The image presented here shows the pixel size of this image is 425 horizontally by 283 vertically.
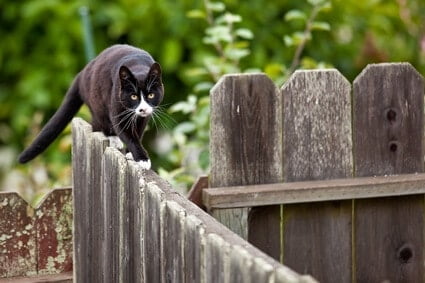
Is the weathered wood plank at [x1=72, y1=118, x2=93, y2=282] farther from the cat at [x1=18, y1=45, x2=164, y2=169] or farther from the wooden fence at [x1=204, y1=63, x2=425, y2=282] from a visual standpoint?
the wooden fence at [x1=204, y1=63, x2=425, y2=282]

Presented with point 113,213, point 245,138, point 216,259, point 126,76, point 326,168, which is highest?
point 126,76

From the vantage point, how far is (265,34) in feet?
22.5

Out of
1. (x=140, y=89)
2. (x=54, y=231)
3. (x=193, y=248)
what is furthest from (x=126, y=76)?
(x=193, y=248)

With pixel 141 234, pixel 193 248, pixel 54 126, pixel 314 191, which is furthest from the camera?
pixel 54 126

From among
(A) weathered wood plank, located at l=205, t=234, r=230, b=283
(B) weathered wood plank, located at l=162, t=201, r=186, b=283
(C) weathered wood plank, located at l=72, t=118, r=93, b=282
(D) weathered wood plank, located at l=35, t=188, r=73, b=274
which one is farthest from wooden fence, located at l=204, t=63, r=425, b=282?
(A) weathered wood plank, located at l=205, t=234, r=230, b=283

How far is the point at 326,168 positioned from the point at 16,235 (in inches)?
49.0

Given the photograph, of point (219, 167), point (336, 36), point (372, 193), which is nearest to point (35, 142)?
point (219, 167)

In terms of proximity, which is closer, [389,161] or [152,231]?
[152,231]

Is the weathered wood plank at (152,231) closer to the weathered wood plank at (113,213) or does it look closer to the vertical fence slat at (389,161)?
the weathered wood plank at (113,213)

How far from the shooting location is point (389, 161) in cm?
372

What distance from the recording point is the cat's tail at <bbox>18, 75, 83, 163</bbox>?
430 cm

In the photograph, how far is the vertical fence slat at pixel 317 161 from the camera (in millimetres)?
3574

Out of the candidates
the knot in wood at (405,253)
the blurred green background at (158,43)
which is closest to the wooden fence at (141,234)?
the knot in wood at (405,253)

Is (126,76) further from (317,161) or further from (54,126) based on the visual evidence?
(54,126)
